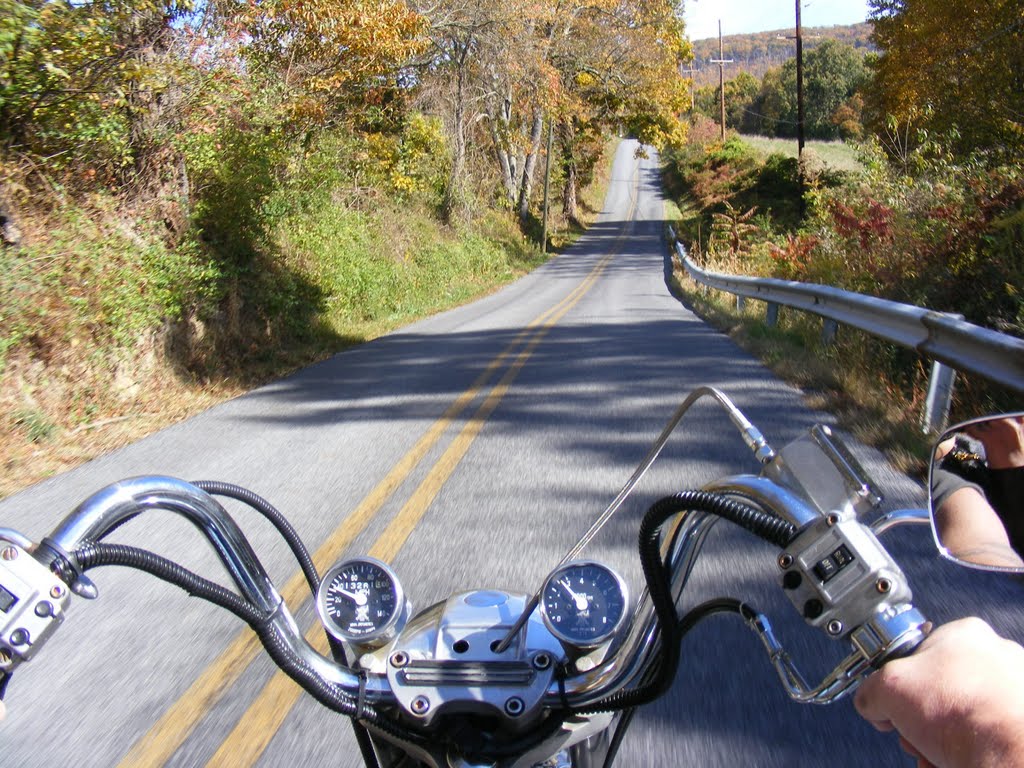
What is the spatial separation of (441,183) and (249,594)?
30.6 metres

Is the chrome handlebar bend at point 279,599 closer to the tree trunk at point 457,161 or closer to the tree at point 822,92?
the tree trunk at point 457,161

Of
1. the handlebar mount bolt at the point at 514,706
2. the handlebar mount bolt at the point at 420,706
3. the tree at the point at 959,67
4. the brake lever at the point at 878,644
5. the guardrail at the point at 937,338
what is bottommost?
the guardrail at the point at 937,338

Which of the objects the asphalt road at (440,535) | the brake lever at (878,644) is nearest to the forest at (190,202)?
the asphalt road at (440,535)

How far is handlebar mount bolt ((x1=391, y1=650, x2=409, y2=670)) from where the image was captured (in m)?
1.79

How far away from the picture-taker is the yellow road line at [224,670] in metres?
3.00

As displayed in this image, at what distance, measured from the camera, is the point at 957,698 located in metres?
1.04

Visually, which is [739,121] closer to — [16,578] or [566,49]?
[566,49]

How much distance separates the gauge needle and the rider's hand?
75 centimetres

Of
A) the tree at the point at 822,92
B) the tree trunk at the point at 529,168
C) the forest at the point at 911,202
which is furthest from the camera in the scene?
the tree at the point at 822,92

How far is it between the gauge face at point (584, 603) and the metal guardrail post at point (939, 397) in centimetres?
465

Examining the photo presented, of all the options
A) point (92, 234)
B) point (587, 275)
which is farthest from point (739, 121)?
point (92, 234)

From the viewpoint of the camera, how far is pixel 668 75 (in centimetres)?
4372

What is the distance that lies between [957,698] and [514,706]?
906mm

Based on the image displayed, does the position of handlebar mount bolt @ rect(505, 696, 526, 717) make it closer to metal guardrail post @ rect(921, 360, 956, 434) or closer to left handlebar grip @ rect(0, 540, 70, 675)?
left handlebar grip @ rect(0, 540, 70, 675)
